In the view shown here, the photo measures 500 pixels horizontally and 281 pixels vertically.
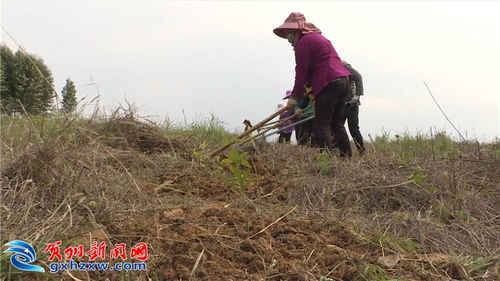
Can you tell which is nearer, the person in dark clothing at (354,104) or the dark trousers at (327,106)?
the dark trousers at (327,106)

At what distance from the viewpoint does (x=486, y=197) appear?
2.76 meters

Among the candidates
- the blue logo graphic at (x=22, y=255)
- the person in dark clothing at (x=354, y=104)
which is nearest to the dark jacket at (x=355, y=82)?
the person in dark clothing at (x=354, y=104)

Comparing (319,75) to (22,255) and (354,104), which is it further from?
(22,255)

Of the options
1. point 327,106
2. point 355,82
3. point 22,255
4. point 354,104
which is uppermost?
point 355,82

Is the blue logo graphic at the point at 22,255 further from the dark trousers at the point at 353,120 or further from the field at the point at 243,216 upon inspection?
the dark trousers at the point at 353,120

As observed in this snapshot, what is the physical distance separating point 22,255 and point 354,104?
13.9 feet

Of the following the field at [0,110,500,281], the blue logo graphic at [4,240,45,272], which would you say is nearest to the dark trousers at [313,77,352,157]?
the field at [0,110,500,281]

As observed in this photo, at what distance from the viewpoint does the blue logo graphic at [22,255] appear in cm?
124

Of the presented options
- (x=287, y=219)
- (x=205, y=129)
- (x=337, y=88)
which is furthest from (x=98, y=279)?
(x=205, y=129)

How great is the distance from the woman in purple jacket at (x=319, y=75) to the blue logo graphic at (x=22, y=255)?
2798 millimetres

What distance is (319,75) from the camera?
3.84 meters

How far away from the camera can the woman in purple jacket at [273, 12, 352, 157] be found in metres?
3.81

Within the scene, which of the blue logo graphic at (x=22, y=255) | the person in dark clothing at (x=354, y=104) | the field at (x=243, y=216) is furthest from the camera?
the person in dark clothing at (x=354, y=104)

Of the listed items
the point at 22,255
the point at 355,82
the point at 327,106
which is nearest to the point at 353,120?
the point at 355,82
